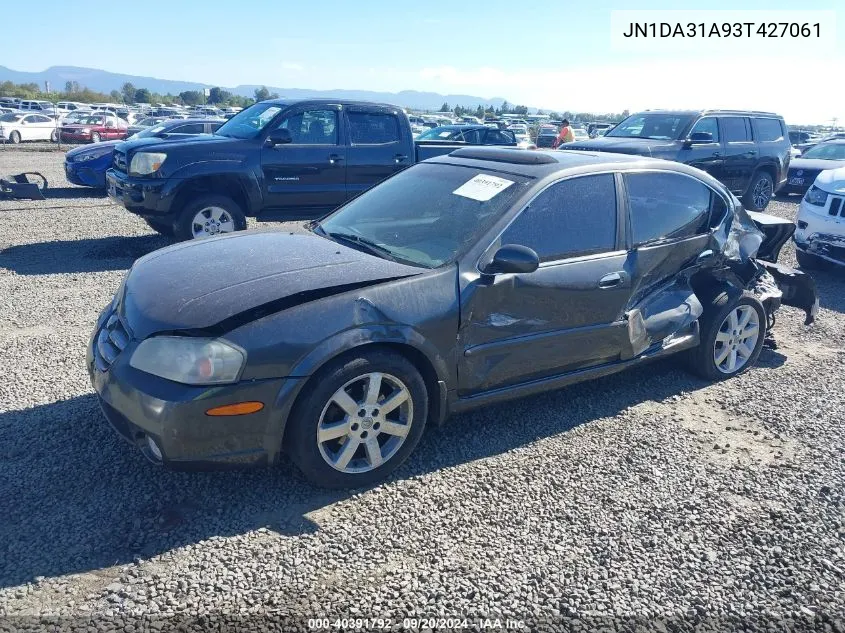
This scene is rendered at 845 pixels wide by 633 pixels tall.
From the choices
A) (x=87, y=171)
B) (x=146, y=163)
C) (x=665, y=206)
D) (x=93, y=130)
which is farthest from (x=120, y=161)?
(x=93, y=130)

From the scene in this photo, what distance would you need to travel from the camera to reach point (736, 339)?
505cm

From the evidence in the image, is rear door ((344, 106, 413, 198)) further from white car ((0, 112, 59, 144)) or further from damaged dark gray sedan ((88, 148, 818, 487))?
white car ((0, 112, 59, 144))

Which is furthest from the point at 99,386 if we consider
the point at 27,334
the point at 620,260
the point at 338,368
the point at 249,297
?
the point at 620,260

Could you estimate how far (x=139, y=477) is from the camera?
3.35 metres

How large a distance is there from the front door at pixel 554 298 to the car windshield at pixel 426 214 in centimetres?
18

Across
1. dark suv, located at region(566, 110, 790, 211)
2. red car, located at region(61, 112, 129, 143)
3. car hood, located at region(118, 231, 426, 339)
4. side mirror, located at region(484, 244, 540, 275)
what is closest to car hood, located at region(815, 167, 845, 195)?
dark suv, located at region(566, 110, 790, 211)

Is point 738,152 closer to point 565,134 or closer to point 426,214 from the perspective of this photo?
point 565,134

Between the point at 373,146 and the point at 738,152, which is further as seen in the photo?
the point at 738,152

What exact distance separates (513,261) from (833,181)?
21.9 ft

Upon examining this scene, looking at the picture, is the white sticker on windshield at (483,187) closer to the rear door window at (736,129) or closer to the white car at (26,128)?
the rear door window at (736,129)

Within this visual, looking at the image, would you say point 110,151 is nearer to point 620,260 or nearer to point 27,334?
point 27,334

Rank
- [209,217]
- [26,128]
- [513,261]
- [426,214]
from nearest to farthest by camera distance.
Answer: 1. [513,261]
2. [426,214]
3. [209,217]
4. [26,128]

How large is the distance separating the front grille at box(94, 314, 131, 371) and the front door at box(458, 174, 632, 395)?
1700 millimetres

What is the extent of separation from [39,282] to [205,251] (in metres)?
4.01
